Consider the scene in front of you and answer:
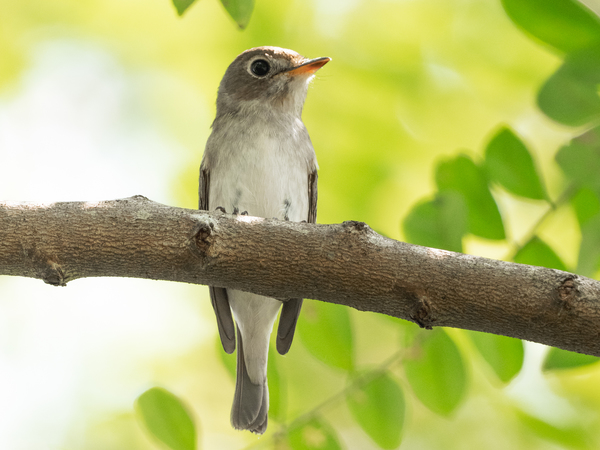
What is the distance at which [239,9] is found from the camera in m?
2.39

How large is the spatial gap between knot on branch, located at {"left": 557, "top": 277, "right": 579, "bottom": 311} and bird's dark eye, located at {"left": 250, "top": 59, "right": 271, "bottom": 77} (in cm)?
281

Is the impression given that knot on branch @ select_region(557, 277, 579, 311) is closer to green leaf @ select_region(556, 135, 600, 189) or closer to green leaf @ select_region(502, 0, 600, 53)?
green leaf @ select_region(556, 135, 600, 189)

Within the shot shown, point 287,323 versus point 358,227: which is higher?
point 358,227

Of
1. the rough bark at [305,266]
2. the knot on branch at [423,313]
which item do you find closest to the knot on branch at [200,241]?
the rough bark at [305,266]

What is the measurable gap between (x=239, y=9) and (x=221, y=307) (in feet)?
6.73

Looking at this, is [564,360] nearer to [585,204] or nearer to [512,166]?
[585,204]

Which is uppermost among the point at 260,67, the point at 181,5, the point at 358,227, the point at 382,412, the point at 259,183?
the point at 181,5

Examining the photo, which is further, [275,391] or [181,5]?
[275,391]

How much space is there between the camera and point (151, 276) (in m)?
2.20

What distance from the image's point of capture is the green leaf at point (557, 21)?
2502mm

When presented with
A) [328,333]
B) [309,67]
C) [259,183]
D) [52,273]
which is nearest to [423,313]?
[328,333]

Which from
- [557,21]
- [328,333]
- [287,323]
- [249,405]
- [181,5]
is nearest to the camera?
[181,5]

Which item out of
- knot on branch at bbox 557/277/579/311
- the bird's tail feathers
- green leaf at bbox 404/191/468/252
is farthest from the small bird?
knot on branch at bbox 557/277/579/311

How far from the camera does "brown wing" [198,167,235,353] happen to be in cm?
360
